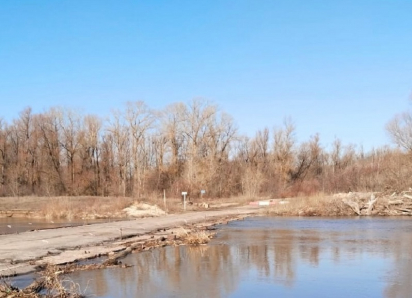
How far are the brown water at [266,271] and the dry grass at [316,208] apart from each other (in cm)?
1661

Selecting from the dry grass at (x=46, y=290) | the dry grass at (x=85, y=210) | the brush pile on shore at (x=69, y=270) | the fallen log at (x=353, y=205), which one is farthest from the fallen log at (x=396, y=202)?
the dry grass at (x=46, y=290)

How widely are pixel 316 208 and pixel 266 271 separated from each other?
24438mm

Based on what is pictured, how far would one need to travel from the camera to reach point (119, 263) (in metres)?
12.9

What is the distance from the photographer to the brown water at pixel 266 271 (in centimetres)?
941

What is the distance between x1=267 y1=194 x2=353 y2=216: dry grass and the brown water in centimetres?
1661

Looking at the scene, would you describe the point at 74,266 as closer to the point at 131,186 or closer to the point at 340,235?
the point at 340,235

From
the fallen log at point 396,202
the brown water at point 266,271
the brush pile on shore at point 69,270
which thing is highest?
the fallen log at point 396,202

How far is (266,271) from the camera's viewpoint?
1169 centimetres

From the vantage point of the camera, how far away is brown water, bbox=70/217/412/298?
371 inches

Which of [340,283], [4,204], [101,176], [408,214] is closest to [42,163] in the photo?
[101,176]

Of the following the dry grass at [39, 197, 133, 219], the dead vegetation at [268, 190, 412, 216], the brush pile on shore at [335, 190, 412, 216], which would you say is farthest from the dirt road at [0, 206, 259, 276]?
the brush pile on shore at [335, 190, 412, 216]

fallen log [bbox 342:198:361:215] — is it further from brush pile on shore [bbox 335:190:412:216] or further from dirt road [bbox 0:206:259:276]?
dirt road [bbox 0:206:259:276]

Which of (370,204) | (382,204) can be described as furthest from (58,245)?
(382,204)

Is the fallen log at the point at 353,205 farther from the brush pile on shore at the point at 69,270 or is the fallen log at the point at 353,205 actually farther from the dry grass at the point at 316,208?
the brush pile on shore at the point at 69,270
